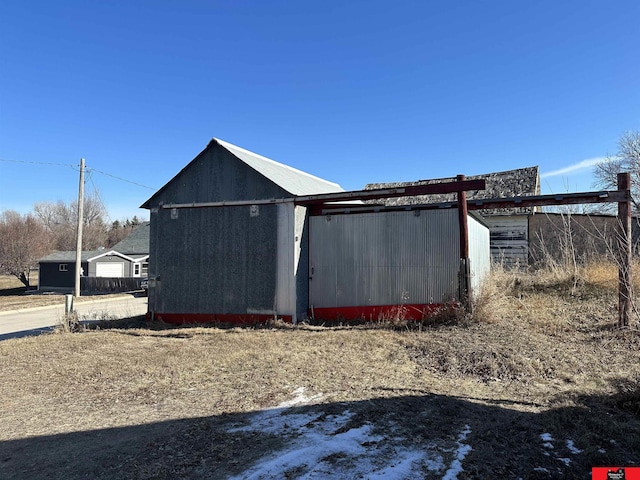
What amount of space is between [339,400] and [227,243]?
636cm

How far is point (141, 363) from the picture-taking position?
6715 mm

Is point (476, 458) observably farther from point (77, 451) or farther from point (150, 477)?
point (77, 451)

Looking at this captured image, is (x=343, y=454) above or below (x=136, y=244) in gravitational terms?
below

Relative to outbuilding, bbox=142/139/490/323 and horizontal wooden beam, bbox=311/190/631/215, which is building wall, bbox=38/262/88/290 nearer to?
outbuilding, bbox=142/139/490/323

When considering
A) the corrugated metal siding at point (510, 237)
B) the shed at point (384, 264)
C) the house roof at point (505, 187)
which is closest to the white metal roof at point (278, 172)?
the shed at point (384, 264)

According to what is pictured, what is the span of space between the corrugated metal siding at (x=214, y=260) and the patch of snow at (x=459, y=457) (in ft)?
21.1

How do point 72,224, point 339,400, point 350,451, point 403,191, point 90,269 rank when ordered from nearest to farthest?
point 350,451 < point 339,400 < point 403,191 < point 90,269 < point 72,224

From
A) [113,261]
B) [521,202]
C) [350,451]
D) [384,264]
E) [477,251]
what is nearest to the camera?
[350,451]

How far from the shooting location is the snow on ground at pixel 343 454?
118 inches

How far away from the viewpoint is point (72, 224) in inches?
2468

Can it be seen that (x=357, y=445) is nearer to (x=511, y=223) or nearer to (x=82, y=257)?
(x=511, y=223)

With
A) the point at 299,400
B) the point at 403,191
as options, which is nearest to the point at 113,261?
the point at 403,191

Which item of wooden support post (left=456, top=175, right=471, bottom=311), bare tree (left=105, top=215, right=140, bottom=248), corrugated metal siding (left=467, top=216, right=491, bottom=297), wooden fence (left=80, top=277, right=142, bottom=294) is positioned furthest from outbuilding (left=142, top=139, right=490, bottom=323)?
bare tree (left=105, top=215, right=140, bottom=248)

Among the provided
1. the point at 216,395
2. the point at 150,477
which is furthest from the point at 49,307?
the point at 150,477
